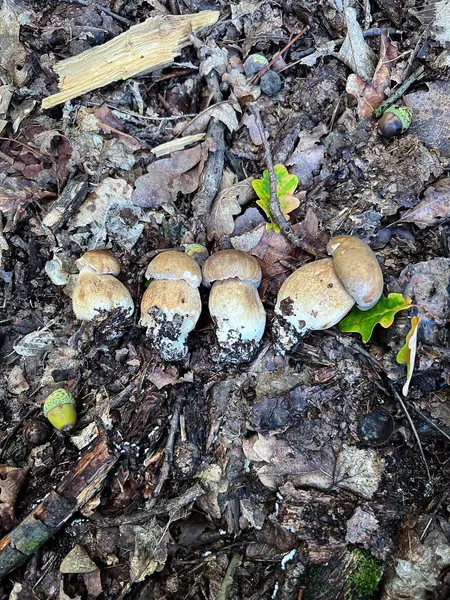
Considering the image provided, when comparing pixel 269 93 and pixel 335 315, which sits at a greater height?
pixel 269 93

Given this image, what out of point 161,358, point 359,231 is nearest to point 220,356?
point 161,358

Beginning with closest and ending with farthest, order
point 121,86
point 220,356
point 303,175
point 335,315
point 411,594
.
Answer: point 411,594 → point 335,315 → point 220,356 → point 303,175 → point 121,86

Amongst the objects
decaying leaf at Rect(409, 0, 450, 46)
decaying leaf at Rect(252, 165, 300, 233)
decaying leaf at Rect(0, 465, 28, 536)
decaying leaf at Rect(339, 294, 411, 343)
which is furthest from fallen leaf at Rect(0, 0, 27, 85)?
decaying leaf at Rect(339, 294, 411, 343)

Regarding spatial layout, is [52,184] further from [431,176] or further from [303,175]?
[431,176]

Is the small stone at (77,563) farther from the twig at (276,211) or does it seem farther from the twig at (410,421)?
the twig at (276,211)

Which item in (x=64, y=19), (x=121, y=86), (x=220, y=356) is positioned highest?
(x=64, y=19)

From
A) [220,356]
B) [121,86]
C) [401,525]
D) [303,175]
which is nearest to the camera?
[401,525]

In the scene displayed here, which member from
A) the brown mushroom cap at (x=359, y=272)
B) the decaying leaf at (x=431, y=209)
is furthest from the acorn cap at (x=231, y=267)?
the decaying leaf at (x=431, y=209)
